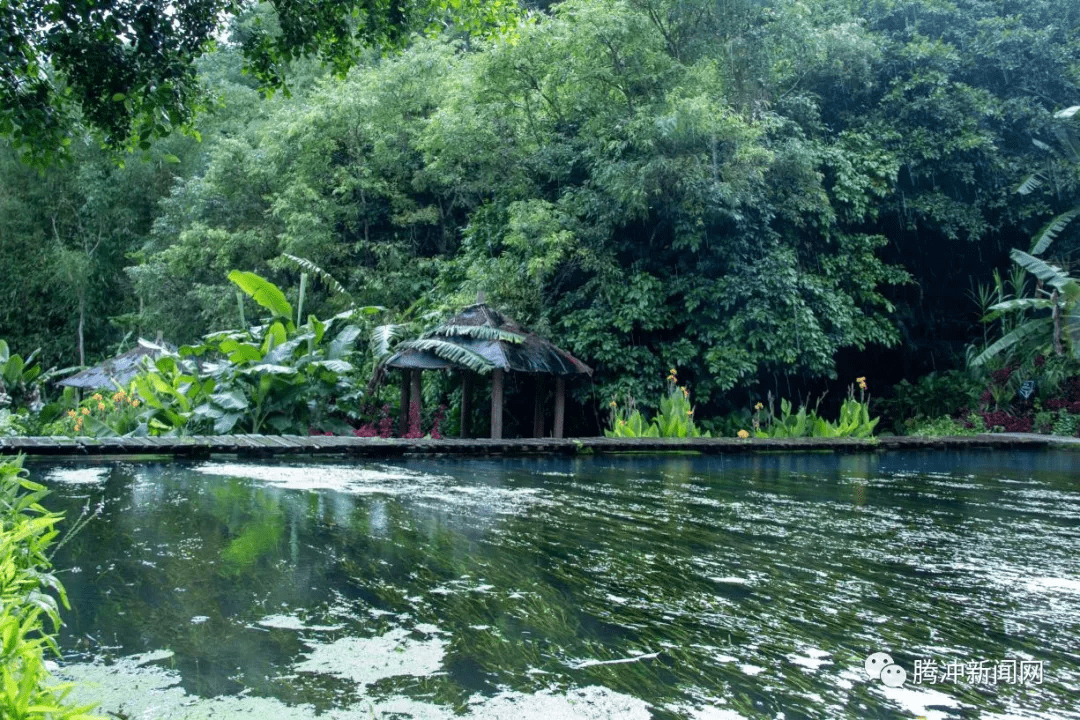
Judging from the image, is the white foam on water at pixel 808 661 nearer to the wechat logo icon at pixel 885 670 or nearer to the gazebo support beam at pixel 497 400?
the wechat logo icon at pixel 885 670

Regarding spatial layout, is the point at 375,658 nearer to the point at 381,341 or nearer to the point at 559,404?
the point at 559,404

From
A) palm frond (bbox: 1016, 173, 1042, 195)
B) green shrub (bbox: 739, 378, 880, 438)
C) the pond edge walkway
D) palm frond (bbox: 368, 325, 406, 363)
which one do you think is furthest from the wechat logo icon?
palm frond (bbox: 1016, 173, 1042, 195)

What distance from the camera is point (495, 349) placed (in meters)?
12.1

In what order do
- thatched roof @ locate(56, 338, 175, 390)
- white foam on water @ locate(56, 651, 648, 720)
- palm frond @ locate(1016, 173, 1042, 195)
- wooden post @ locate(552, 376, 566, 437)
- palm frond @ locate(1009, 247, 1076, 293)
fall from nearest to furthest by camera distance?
white foam on water @ locate(56, 651, 648, 720), wooden post @ locate(552, 376, 566, 437), palm frond @ locate(1009, 247, 1076, 293), palm frond @ locate(1016, 173, 1042, 195), thatched roof @ locate(56, 338, 175, 390)

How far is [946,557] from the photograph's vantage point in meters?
4.32

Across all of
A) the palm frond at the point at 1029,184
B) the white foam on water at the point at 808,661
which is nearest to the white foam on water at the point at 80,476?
the white foam on water at the point at 808,661

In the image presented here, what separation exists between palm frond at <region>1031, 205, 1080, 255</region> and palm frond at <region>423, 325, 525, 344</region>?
9195 mm

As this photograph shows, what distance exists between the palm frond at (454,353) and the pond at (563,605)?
5.69 metres

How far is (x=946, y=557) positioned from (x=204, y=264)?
17.5m

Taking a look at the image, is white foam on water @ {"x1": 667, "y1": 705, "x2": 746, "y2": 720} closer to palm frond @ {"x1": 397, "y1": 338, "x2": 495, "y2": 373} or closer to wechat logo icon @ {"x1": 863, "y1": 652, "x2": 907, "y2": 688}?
wechat logo icon @ {"x1": 863, "y1": 652, "x2": 907, "y2": 688}

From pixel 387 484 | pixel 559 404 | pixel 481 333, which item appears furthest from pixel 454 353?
pixel 387 484

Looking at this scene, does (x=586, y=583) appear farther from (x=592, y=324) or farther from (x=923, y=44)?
(x=923, y=44)

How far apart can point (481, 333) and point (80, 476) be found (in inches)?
244

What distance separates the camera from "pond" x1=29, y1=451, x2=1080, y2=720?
242 cm
